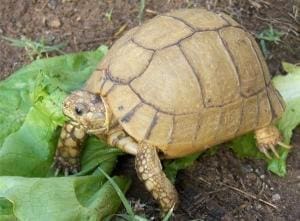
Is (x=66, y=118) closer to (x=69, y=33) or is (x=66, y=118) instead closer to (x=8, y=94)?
(x=8, y=94)

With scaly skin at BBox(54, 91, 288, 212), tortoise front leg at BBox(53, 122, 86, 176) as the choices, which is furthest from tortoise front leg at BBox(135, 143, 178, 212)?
tortoise front leg at BBox(53, 122, 86, 176)

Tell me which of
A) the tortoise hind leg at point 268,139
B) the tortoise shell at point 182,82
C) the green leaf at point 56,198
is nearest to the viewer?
the green leaf at point 56,198

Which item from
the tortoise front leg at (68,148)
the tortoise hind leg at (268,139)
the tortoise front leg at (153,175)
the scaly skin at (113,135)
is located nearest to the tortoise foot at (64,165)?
the tortoise front leg at (68,148)

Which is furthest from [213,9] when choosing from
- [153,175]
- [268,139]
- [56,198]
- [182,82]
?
[56,198]

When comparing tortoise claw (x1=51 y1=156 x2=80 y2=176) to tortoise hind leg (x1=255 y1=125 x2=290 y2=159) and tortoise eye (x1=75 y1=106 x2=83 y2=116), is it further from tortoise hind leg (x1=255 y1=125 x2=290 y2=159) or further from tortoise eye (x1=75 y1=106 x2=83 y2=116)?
tortoise hind leg (x1=255 y1=125 x2=290 y2=159)

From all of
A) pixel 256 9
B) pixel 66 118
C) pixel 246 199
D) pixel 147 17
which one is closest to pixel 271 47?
pixel 256 9

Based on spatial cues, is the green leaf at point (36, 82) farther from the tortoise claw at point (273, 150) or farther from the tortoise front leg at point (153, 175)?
the tortoise claw at point (273, 150)
